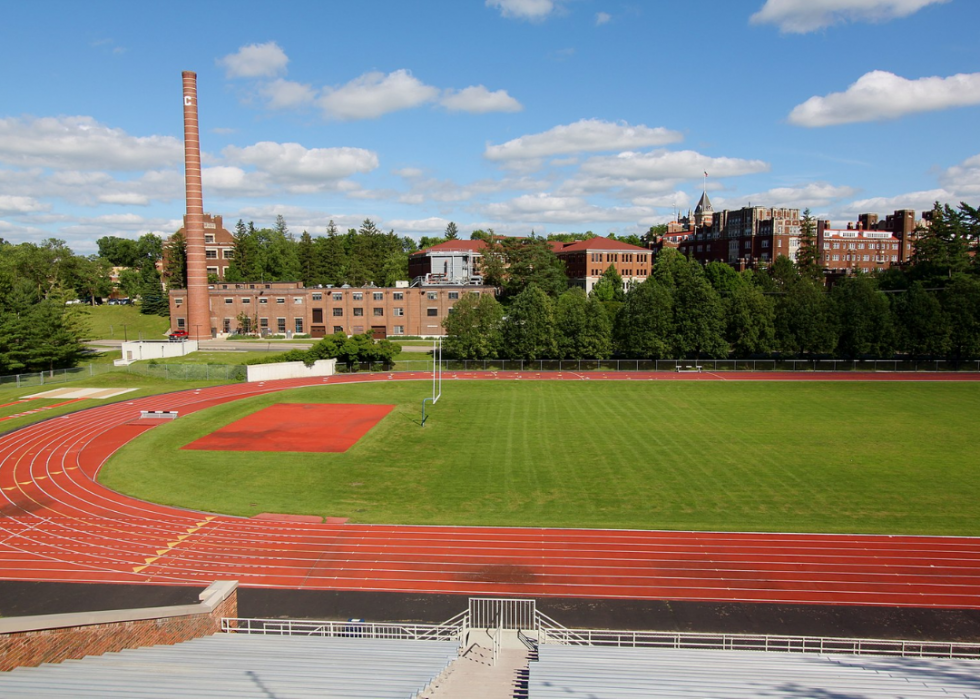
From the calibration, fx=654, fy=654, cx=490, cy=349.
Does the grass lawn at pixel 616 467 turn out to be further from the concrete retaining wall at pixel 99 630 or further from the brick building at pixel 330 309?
the brick building at pixel 330 309

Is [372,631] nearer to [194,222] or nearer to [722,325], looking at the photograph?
[722,325]

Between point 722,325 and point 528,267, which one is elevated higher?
point 528,267

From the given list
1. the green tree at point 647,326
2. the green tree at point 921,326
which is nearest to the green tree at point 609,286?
the green tree at point 647,326

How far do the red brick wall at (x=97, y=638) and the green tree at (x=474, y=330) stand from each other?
46549 mm

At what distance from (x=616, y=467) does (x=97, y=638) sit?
2242 centimetres

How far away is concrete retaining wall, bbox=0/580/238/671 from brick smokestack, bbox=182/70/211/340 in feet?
210

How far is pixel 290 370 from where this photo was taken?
2218 inches

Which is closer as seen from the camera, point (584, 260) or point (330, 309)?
point (330, 309)

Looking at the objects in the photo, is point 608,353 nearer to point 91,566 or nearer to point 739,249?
point 91,566

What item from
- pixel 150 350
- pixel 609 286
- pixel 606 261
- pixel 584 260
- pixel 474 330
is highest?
pixel 584 260

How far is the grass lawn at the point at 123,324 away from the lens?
8881 centimetres

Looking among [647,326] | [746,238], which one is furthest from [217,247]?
[746,238]

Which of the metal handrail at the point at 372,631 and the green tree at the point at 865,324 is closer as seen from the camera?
the metal handrail at the point at 372,631

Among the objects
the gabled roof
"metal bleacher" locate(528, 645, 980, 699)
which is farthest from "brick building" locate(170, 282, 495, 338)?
"metal bleacher" locate(528, 645, 980, 699)
